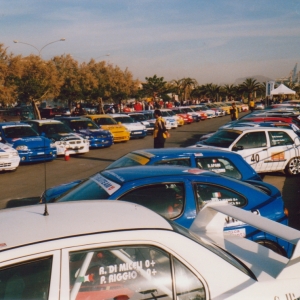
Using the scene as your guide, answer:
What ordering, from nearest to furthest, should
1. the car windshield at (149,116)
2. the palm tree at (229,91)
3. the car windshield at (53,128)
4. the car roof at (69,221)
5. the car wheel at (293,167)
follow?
1. the car roof at (69,221)
2. the car wheel at (293,167)
3. the car windshield at (53,128)
4. the car windshield at (149,116)
5. the palm tree at (229,91)

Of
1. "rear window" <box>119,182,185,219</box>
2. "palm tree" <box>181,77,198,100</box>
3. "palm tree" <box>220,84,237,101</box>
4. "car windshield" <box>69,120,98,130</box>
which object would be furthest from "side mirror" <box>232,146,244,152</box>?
"palm tree" <box>220,84,237,101</box>

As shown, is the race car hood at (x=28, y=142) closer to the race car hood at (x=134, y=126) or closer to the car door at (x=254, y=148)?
the car door at (x=254, y=148)

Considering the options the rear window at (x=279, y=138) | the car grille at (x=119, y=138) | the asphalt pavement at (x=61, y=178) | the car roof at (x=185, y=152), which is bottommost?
the asphalt pavement at (x=61, y=178)

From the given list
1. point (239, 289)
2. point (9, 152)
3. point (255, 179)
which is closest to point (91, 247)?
point (239, 289)

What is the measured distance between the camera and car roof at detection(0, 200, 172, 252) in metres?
2.48

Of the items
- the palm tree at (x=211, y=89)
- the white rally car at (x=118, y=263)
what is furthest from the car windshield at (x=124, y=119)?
the palm tree at (x=211, y=89)

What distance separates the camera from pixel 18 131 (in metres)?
16.4

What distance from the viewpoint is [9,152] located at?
13508mm

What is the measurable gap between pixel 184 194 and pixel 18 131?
1275cm

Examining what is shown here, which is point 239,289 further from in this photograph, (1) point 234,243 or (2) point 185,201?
(2) point 185,201

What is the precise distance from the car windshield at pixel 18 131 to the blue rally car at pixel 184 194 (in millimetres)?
11511

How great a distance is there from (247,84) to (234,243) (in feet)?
238

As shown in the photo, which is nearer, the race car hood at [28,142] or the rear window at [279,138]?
the rear window at [279,138]

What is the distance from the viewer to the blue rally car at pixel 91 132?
1950 centimetres
